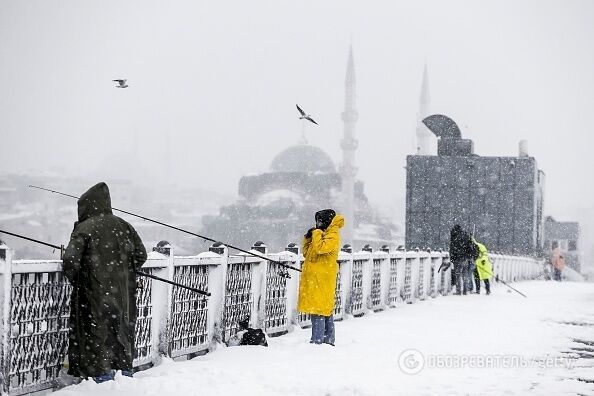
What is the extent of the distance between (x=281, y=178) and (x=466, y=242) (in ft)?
447

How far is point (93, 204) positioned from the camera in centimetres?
680

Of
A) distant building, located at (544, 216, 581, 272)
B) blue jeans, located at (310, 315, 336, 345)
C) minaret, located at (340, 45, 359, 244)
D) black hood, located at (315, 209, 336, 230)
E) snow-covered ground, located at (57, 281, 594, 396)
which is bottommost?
snow-covered ground, located at (57, 281, 594, 396)

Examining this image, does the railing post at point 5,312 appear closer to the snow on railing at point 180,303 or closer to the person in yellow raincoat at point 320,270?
the snow on railing at point 180,303

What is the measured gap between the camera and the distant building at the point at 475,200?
63188 millimetres

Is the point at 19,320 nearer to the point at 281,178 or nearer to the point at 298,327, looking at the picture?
the point at 298,327

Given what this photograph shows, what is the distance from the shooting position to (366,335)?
11125mm

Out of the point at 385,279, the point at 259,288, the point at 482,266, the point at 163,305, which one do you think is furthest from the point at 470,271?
the point at 163,305

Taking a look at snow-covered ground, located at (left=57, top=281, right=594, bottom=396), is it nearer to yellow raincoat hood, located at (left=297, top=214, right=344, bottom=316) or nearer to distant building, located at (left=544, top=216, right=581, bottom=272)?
yellow raincoat hood, located at (left=297, top=214, right=344, bottom=316)

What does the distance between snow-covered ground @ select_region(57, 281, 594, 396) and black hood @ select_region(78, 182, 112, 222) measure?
125 cm

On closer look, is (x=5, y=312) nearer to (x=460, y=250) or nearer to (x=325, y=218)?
(x=325, y=218)

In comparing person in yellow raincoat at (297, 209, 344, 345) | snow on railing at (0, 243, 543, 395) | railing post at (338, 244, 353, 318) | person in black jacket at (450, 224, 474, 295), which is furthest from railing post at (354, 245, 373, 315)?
person in black jacket at (450, 224, 474, 295)

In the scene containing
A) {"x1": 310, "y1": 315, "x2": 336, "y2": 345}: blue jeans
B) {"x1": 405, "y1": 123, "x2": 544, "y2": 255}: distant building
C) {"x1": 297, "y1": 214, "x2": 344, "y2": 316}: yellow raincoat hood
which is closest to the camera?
{"x1": 297, "y1": 214, "x2": 344, "y2": 316}: yellow raincoat hood

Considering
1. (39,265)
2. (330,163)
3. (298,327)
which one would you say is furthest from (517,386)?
(330,163)

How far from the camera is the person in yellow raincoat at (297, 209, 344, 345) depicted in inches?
373
